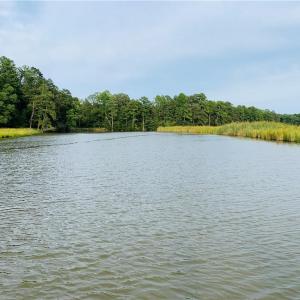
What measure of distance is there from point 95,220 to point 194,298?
5.11 m

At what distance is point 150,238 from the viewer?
8648mm

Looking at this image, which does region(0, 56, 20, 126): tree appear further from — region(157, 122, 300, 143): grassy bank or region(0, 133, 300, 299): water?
region(0, 133, 300, 299): water

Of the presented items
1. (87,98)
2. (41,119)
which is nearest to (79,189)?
(41,119)

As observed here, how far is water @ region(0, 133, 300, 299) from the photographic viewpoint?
20.0ft

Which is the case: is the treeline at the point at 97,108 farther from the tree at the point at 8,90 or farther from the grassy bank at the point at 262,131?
the grassy bank at the point at 262,131

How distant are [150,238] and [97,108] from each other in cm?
12934

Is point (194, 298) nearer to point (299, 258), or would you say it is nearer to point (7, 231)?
point (299, 258)

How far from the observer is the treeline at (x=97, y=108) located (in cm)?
9425

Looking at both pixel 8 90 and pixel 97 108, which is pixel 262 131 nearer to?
pixel 8 90

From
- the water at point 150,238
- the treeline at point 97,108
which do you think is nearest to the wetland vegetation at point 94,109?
the treeline at point 97,108

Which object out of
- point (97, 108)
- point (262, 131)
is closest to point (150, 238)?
point (262, 131)

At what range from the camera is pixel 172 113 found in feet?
443

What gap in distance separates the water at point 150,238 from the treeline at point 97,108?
261 feet

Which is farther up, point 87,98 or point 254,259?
point 87,98
